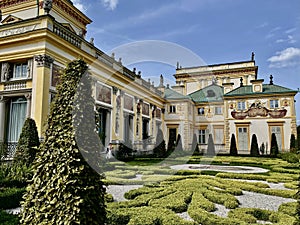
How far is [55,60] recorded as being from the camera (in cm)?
1469

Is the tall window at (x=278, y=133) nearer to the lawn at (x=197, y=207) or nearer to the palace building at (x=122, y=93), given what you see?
the palace building at (x=122, y=93)

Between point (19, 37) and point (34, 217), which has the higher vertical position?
point (19, 37)

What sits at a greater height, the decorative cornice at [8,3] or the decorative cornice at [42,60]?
the decorative cornice at [8,3]

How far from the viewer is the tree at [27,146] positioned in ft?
27.2

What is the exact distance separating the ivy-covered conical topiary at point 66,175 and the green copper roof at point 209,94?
3068cm

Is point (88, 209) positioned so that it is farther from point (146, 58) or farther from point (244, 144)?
point (244, 144)

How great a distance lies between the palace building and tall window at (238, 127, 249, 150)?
11cm

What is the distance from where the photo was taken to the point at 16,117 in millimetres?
14656

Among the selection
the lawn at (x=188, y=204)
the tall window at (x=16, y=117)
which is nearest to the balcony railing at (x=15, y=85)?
the tall window at (x=16, y=117)

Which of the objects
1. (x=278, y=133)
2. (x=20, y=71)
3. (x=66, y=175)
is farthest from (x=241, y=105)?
(x=66, y=175)

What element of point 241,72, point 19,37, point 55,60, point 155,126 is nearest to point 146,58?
point 55,60

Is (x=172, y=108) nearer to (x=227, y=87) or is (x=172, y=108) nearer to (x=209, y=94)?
(x=209, y=94)

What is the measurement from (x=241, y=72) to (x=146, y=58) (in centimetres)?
3423

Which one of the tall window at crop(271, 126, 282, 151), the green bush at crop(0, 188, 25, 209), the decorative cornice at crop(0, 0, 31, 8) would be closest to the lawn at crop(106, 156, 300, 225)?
the green bush at crop(0, 188, 25, 209)
